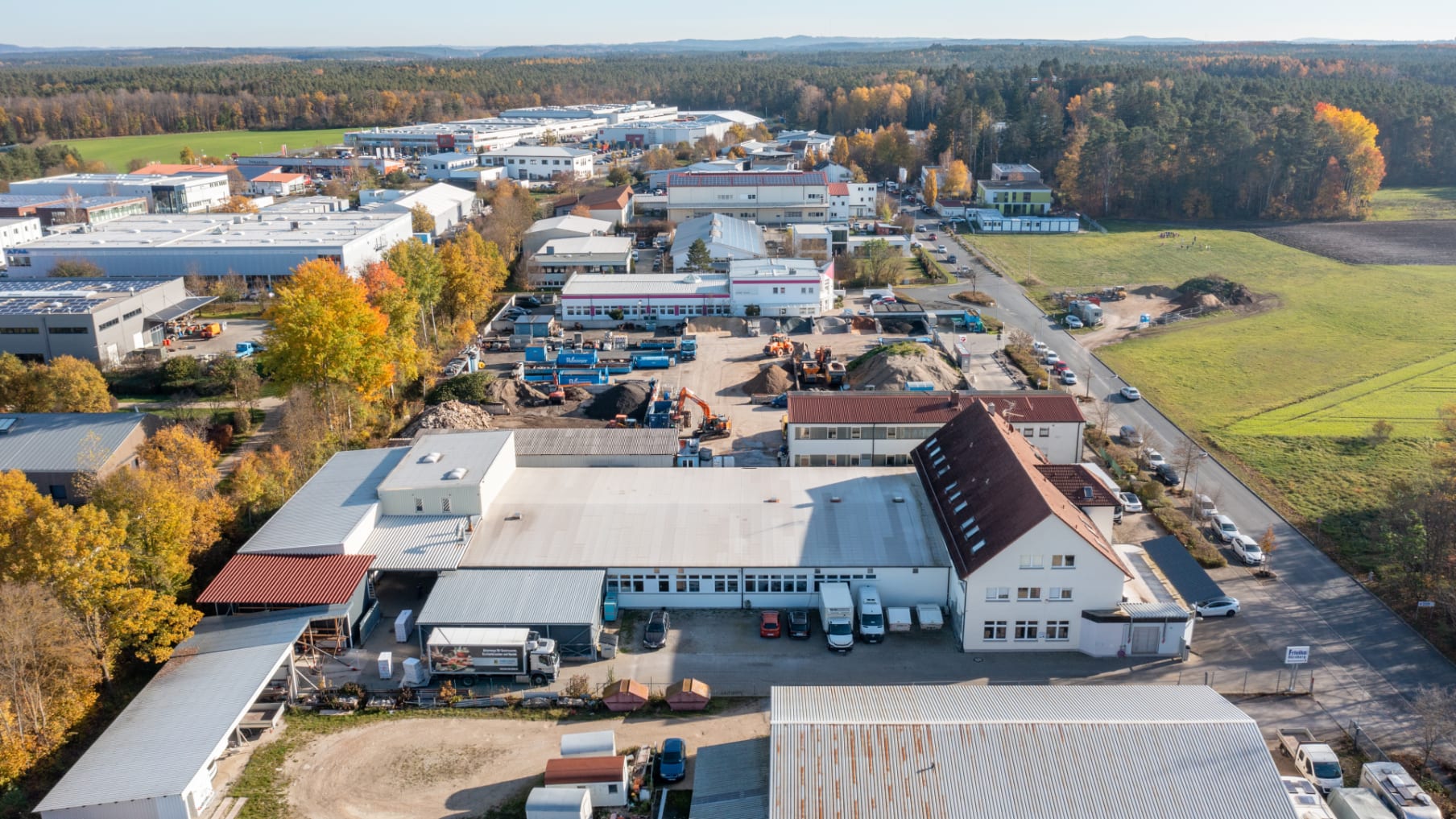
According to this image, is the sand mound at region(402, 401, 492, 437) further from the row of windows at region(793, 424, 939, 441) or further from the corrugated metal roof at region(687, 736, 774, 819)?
the corrugated metal roof at region(687, 736, 774, 819)

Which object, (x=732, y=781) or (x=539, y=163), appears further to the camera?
(x=539, y=163)

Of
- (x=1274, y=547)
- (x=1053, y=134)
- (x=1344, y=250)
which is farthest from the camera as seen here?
(x=1053, y=134)

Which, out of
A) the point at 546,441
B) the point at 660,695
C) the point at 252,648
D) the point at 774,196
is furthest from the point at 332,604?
the point at 774,196

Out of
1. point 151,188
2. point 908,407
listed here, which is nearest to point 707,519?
point 908,407

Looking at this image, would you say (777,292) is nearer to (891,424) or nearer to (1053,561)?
(891,424)

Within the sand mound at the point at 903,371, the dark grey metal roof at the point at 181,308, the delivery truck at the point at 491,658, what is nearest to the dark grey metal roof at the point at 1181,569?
the sand mound at the point at 903,371

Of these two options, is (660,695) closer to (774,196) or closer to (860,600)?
(860,600)

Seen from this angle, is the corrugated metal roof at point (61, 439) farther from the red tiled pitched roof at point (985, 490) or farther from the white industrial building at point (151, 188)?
the white industrial building at point (151, 188)

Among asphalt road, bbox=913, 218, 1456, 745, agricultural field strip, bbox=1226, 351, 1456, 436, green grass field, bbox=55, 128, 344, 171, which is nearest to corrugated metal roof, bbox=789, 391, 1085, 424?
asphalt road, bbox=913, 218, 1456, 745
